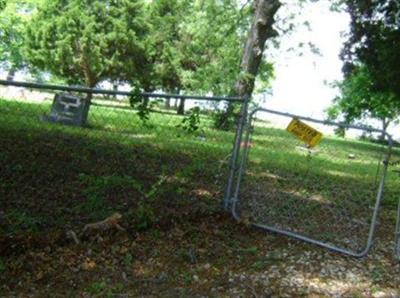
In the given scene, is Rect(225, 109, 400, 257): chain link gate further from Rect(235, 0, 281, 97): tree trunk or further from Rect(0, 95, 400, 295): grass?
Rect(235, 0, 281, 97): tree trunk

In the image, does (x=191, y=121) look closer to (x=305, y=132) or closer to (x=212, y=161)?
(x=305, y=132)

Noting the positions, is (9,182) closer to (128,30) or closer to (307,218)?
(307,218)

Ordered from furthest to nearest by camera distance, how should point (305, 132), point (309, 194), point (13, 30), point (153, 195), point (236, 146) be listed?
1. point (13, 30)
2. point (309, 194)
3. point (153, 195)
4. point (236, 146)
5. point (305, 132)

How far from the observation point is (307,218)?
7.29 metres

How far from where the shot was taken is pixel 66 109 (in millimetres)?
11516

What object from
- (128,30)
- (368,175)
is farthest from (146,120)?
(128,30)

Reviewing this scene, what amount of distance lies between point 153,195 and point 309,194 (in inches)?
A: 121

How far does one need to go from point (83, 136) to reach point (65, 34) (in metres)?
26.3

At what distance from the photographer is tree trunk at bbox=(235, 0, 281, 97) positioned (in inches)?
718

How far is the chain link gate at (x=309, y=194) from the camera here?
6.33 metres

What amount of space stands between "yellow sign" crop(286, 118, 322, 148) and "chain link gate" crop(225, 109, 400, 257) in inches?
3.6

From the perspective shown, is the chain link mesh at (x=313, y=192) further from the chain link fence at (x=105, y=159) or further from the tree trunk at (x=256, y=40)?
the tree trunk at (x=256, y=40)

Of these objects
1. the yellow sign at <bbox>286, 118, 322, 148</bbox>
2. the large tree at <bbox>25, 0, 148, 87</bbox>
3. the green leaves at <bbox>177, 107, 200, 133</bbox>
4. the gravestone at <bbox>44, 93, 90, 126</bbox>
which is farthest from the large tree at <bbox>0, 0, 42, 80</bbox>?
the yellow sign at <bbox>286, 118, 322, 148</bbox>

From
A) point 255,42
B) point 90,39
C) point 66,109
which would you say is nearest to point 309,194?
point 66,109
